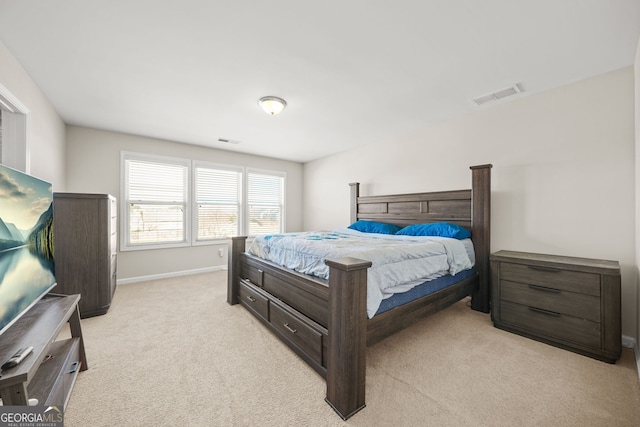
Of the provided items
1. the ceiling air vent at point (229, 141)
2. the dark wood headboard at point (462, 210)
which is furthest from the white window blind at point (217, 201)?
the dark wood headboard at point (462, 210)

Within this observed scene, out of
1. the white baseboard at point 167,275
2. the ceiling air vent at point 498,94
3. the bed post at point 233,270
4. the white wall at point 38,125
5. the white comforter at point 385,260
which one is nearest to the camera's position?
the white comforter at point 385,260

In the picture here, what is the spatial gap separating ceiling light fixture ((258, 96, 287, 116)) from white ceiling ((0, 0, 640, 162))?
85mm

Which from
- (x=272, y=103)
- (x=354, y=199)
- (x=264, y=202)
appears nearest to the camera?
(x=272, y=103)

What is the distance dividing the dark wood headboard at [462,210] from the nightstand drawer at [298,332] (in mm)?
2153

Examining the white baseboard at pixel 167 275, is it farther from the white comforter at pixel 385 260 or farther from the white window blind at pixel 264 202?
the white comforter at pixel 385 260

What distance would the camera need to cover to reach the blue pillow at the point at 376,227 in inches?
144

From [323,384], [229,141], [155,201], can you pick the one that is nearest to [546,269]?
[323,384]

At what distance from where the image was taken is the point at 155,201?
4.29m

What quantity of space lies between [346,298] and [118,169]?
4432 millimetres

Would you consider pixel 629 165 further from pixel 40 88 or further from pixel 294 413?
pixel 40 88

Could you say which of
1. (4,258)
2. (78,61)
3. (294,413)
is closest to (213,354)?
(294,413)

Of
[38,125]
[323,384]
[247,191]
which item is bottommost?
[323,384]

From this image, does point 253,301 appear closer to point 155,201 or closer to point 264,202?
point 155,201

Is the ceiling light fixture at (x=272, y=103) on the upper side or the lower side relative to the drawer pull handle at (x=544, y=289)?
upper
